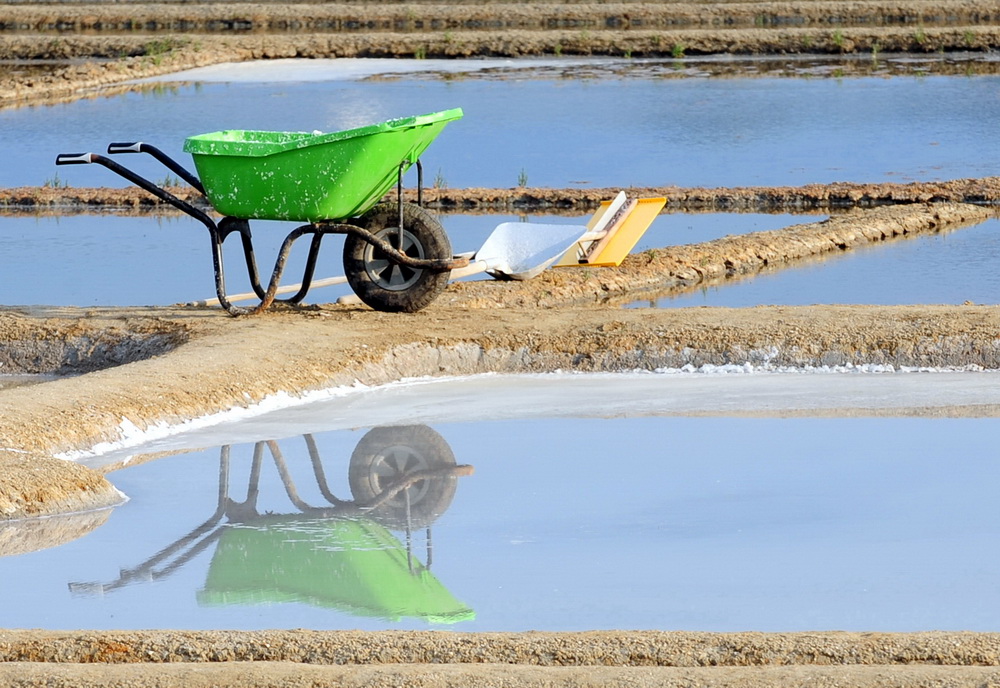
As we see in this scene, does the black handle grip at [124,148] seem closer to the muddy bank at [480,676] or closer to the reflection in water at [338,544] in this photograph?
the reflection in water at [338,544]

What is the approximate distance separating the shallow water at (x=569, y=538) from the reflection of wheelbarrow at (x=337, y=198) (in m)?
1.78

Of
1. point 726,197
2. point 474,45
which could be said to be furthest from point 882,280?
point 474,45

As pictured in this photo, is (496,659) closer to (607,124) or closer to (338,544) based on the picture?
(338,544)

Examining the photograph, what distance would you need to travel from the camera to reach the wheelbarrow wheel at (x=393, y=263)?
8008 mm

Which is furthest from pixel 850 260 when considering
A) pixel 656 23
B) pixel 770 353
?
pixel 656 23

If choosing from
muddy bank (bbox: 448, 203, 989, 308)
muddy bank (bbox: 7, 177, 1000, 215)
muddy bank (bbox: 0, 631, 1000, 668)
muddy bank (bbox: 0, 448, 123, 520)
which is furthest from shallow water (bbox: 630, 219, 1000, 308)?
muddy bank (bbox: 0, 631, 1000, 668)

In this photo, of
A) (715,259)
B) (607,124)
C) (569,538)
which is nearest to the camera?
(569,538)

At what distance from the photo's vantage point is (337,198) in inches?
306

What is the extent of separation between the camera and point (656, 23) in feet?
95.8

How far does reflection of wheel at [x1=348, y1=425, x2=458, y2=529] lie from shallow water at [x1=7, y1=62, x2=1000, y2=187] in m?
8.37

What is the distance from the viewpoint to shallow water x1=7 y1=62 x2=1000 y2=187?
1523cm

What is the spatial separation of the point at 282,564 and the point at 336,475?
1010mm

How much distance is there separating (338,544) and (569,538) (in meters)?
0.70

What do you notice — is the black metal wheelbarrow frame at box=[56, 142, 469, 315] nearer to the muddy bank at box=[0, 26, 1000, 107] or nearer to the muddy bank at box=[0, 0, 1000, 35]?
the muddy bank at box=[0, 26, 1000, 107]
